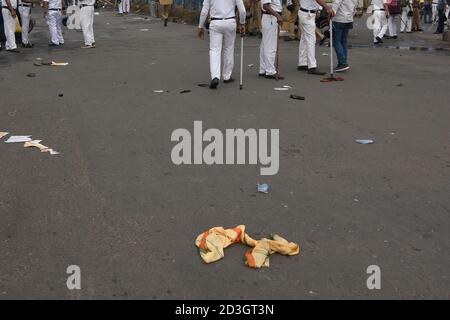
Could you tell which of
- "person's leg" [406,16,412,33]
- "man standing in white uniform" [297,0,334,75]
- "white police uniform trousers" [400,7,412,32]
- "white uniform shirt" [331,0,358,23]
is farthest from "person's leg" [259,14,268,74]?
"person's leg" [406,16,412,33]

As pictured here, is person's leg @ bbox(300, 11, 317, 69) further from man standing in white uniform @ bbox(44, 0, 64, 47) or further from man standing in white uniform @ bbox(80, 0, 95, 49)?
man standing in white uniform @ bbox(44, 0, 64, 47)

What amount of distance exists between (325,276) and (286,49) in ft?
39.6

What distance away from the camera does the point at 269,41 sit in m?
10.3

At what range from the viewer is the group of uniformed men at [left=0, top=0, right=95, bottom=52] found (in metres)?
14.2

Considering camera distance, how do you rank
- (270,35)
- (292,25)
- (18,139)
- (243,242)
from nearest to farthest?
(243,242)
(18,139)
(270,35)
(292,25)

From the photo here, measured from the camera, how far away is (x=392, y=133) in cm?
668

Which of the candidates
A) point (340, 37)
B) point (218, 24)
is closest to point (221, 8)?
point (218, 24)

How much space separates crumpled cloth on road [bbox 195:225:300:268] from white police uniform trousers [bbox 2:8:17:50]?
12375mm

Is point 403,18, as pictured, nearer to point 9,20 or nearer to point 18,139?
point 9,20

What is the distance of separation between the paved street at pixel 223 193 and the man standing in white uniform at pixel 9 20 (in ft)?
17.0

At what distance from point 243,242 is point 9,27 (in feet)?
42.0

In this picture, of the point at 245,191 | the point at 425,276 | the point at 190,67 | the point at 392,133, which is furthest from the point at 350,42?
the point at 425,276
